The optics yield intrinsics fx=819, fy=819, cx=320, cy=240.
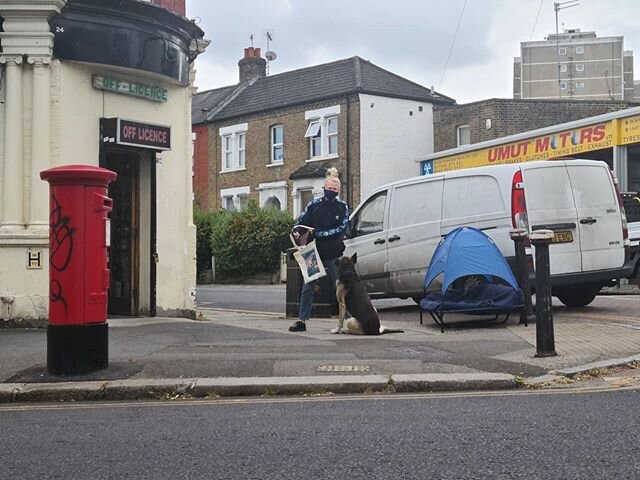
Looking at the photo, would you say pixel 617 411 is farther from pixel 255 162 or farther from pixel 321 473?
pixel 255 162

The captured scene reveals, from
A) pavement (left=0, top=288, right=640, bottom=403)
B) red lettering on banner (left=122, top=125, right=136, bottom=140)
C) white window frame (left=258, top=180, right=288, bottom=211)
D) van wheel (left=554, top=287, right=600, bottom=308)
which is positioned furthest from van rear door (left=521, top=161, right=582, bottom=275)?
white window frame (left=258, top=180, right=288, bottom=211)

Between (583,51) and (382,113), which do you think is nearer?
(382,113)

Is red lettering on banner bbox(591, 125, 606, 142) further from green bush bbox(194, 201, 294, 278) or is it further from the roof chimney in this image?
the roof chimney

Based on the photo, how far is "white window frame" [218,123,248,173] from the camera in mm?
38656

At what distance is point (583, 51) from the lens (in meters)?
88.2

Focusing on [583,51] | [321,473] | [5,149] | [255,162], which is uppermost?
[583,51]

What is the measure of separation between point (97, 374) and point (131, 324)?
3.97m

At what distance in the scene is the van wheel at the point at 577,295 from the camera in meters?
12.4

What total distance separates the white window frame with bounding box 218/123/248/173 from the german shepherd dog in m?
29.3

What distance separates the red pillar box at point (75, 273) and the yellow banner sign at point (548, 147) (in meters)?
17.0

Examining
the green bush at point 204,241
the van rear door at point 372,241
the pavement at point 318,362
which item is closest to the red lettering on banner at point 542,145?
the van rear door at point 372,241

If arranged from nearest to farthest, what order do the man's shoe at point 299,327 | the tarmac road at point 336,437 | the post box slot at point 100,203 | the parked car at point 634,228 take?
the tarmac road at point 336,437 < the post box slot at point 100,203 < the man's shoe at point 299,327 < the parked car at point 634,228

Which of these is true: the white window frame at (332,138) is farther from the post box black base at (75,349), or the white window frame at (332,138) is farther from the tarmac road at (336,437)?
the tarmac road at (336,437)

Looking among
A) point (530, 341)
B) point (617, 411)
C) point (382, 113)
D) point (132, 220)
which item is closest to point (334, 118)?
point (382, 113)
